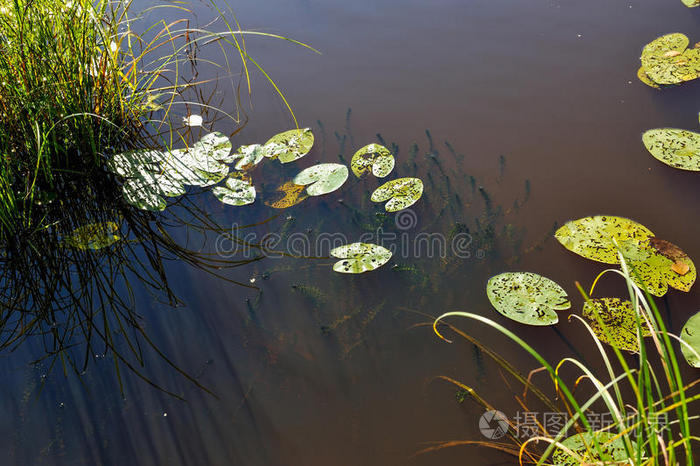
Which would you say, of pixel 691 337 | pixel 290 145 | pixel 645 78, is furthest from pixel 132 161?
pixel 645 78

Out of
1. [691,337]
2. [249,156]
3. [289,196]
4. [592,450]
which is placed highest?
[249,156]

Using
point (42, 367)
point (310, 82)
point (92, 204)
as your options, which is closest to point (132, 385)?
point (42, 367)

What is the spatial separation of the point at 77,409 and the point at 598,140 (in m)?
2.15

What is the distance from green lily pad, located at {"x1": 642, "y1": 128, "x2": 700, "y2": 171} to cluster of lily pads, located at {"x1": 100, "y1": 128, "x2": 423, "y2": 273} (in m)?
0.94

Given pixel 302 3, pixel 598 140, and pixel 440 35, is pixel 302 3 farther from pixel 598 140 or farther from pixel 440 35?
pixel 598 140

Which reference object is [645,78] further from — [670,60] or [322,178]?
[322,178]

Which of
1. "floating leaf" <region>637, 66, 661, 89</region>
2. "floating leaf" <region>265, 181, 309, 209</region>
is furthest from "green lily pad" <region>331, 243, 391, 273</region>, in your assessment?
"floating leaf" <region>637, 66, 661, 89</region>

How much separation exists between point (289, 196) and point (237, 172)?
0.28 metres

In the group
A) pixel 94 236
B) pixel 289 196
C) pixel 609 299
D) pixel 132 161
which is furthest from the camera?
pixel 132 161

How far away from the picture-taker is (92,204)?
6.42 ft

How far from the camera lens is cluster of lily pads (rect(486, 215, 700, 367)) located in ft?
4.75

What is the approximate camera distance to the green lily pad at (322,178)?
1.95 m

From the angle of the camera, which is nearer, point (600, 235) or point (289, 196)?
point (600, 235)

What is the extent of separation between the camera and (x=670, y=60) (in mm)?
2270
